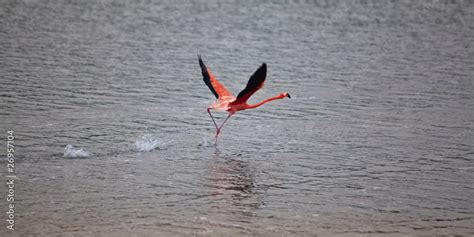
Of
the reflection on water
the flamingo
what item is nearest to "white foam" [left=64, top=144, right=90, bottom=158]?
the reflection on water

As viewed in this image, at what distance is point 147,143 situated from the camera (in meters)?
12.4

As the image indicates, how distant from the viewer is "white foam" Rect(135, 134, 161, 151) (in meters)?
12.3

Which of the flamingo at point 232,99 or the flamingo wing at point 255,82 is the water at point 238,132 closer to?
Result: the flamingo at point 232,99

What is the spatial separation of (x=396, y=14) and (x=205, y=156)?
1963 centimetres

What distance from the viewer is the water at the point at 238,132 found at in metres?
9.72

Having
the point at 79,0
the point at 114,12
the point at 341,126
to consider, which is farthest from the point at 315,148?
the point at 79,0

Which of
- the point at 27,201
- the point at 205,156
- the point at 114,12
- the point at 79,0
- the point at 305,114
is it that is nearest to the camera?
the point at 27,201

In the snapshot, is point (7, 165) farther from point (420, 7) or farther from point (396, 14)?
point (420, 7)

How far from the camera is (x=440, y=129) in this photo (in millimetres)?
13906

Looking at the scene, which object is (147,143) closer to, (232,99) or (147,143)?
(147,143)

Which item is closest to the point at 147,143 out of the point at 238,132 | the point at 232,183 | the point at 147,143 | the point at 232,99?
the point at 147,143

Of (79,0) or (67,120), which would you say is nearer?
(67,120)

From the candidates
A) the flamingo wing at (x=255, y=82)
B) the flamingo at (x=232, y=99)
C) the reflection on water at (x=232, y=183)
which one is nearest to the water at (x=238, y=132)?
the reflection on water at (x=232, y=183)

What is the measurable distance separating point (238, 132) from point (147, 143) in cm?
195
